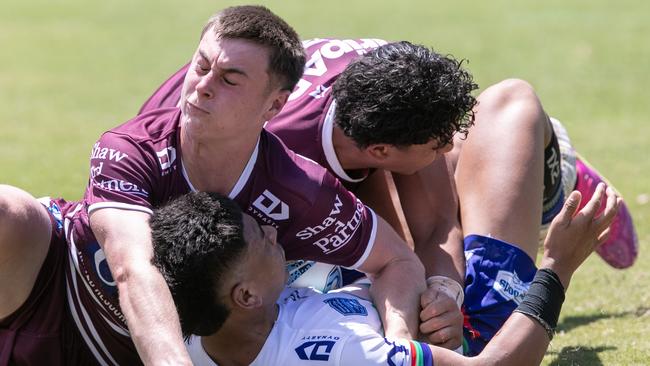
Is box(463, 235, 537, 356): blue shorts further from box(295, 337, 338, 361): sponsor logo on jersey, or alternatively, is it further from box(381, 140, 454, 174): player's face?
box(295, 337, 338, 361): sponsor logo on jersey

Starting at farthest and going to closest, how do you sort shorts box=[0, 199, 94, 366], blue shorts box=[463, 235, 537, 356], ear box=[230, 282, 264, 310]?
1. blue shorts box=[463, 235, 537, 356]
2. shorts box=[0, 199, 94, 366]
3. ear box=[230, 282, 264, 310]

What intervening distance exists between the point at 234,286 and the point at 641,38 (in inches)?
512

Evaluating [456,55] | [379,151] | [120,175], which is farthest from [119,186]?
[456,55]

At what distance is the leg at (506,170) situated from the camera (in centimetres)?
485

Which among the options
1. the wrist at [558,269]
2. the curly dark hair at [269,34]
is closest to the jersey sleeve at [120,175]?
the curly dark hair at [269,34]

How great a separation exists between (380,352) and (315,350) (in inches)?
9.4

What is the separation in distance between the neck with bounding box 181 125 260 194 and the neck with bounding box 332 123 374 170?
71 cm

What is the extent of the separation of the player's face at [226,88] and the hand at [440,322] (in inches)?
40.5

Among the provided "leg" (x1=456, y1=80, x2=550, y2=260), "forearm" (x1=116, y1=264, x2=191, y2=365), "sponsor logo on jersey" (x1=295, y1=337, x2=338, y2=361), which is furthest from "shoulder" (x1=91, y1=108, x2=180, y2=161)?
"leg" (x1=456, y1=80, x2=550, y2=260)

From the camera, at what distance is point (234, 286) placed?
3.85m

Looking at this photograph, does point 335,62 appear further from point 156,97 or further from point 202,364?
point 202,364

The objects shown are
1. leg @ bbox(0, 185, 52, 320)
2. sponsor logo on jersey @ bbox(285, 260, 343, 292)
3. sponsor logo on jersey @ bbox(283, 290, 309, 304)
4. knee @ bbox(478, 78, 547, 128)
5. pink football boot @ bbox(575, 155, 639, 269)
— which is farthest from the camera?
pink football boot @ bbox(575, 155, 639, 269)

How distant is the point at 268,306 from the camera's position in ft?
13.0

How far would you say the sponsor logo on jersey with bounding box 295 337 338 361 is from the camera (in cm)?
378
